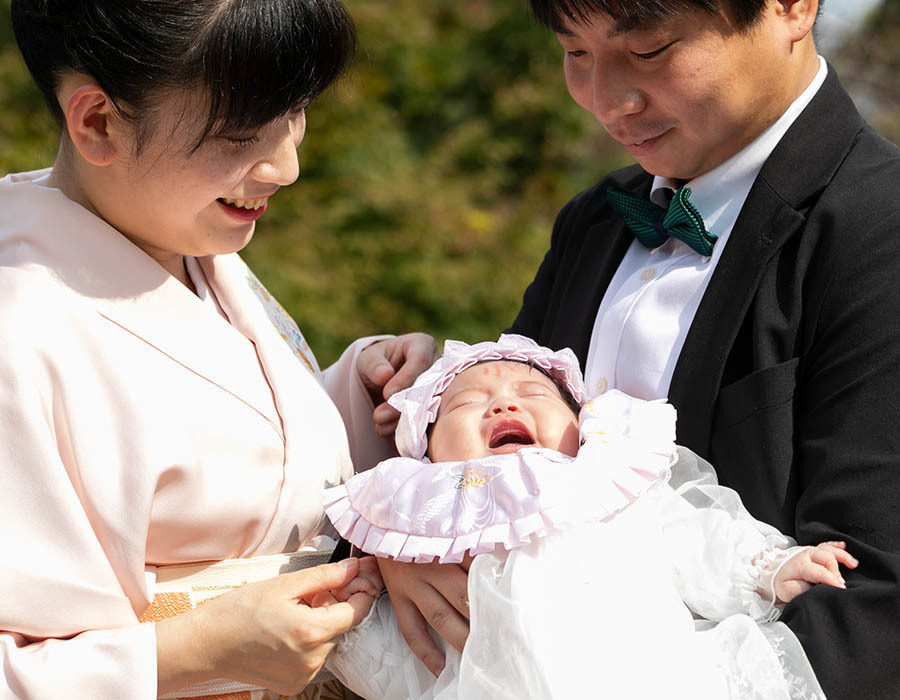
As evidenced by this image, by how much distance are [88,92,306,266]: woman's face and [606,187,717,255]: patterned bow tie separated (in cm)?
79

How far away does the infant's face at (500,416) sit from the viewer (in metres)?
2.24

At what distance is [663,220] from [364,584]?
3.44 feet

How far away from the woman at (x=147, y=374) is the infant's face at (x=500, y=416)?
0.31m

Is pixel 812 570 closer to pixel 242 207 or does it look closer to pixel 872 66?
pixel 242 207

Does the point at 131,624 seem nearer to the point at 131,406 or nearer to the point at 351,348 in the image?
the point at 131,406

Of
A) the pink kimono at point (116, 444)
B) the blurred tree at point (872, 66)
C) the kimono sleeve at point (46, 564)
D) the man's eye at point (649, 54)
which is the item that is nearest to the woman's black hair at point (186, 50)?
the pink kimono at point (116, 444)

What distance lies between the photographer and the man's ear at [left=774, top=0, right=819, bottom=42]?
209cm

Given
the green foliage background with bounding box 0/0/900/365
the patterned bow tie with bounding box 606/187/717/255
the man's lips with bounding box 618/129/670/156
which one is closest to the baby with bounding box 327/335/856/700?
the patterned bow tie with bounding box 606/187/717/255

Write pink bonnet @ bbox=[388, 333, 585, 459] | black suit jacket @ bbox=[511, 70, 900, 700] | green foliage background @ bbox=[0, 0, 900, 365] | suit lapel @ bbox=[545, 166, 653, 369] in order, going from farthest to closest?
1. green foliage background @ bbox=[0, 0, 900, 365]
2. suit lapel @ bbox=[545, 166, 653, 369]
3. pink bonnet @ bbox=[388, 333, 585, 459]
4. black suit jacket @ bbox=[511, 70, 900, 700]

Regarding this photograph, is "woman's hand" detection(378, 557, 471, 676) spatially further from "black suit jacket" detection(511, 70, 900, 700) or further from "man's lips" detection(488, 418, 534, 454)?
"black suit jacket" detection(511, 70, 900, 700)

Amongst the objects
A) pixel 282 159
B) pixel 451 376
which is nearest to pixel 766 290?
pixel 451 376

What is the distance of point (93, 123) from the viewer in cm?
203

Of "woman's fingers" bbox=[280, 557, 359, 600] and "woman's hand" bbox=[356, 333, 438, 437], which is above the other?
"woman's hand" bbox=[356, 333, 438, 437]

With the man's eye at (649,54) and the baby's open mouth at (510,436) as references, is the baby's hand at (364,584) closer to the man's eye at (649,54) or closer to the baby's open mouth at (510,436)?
the baby's open mouth at (510,436)
